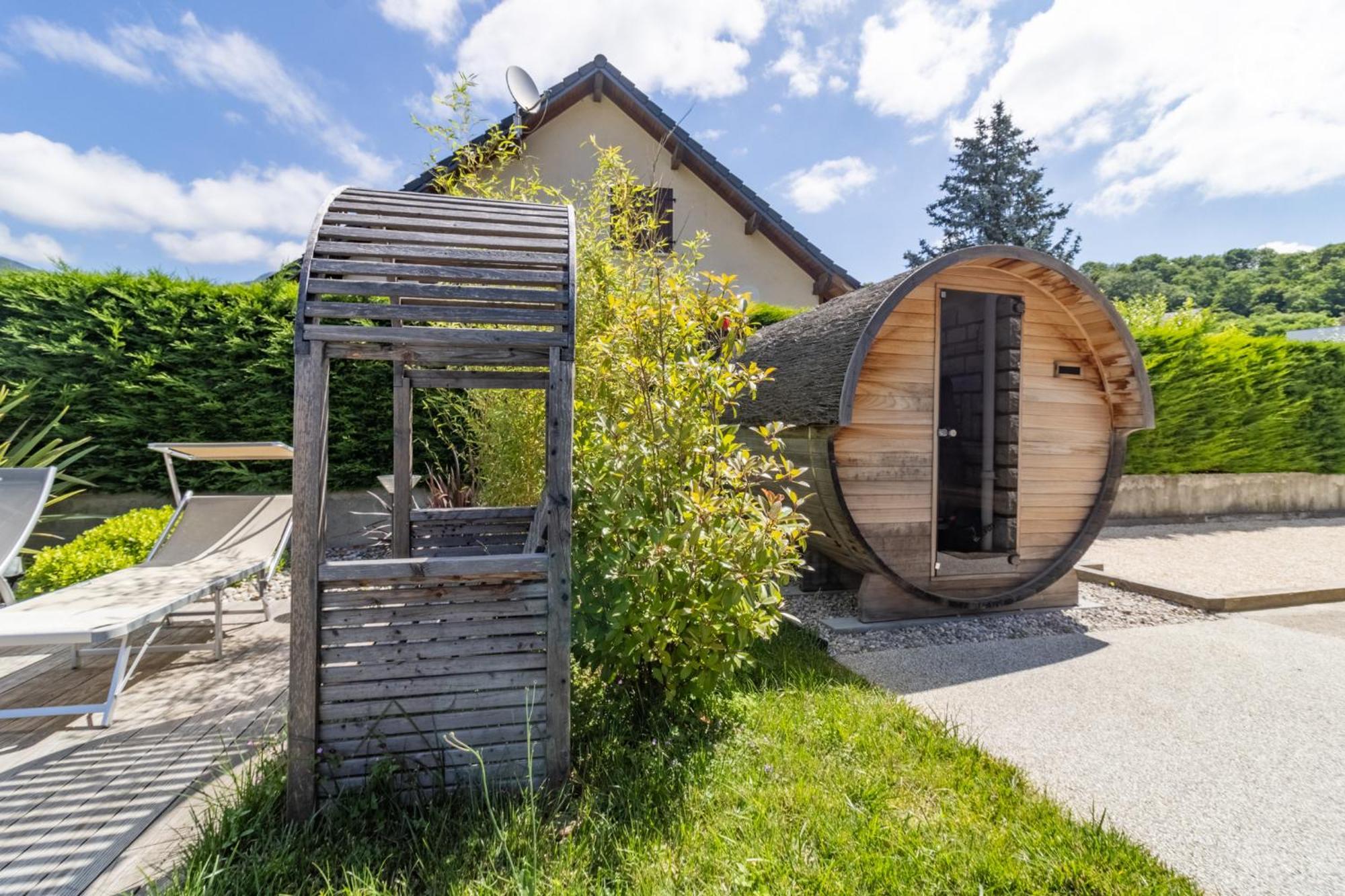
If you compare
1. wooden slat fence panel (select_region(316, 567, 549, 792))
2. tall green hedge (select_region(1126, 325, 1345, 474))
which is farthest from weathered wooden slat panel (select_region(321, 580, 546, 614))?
tall green hedge (select_region(1126, 325, 1345, 474))

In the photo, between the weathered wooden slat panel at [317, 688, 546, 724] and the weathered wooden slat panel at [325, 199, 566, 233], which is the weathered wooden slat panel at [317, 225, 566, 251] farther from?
the weathered wooden slat panel at [317, 688, 546, 724]

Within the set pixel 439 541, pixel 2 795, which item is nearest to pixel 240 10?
pixel 439 541

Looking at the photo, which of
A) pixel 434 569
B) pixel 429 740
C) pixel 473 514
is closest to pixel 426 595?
pixel 434 569

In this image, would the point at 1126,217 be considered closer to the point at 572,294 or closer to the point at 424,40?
the point at 424,40

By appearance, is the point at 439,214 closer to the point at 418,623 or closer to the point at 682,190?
the point at 418,623

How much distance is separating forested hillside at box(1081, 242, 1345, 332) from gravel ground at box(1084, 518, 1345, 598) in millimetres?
28404

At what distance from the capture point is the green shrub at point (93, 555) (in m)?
3.93

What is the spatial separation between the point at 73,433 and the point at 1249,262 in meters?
64.0

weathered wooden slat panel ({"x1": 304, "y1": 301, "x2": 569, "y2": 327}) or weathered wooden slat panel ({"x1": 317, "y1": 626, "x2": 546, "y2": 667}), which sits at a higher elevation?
weathered wooden slat panel ({"x1": 304, "y1": 301, "x2": 569, "y2": 327})

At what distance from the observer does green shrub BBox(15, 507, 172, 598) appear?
12.9 feet

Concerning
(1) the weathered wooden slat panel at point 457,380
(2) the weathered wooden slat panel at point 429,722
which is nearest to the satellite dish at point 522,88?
(1) the weathered wooden slat panel at point 457,380

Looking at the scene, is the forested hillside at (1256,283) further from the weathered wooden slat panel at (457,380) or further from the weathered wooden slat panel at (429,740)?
the weathered wooden slat panel at (429,740)

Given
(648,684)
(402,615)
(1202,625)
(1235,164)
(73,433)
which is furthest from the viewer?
(1235,164)

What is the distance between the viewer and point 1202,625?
412cm
